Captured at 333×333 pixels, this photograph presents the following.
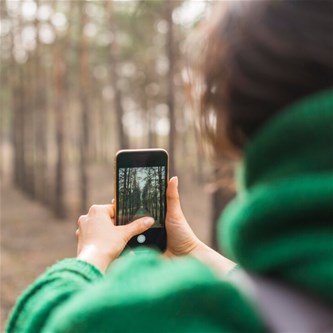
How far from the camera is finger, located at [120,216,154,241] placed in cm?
154

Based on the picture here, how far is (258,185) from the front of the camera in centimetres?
90

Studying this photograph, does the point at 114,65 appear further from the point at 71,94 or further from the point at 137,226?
the point at 71,94

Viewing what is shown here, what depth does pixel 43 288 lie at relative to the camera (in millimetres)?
1121

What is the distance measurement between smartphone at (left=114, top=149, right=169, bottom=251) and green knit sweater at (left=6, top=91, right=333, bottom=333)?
2.47 feet

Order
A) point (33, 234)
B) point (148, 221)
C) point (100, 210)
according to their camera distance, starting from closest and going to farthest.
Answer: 1. point (100, 210)
2. point (148, 221)
3. point (33, 234)

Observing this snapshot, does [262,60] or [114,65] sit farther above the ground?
[114,65]

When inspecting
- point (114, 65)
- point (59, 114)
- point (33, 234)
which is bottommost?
point (33, 234)

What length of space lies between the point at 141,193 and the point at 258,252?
994 mm

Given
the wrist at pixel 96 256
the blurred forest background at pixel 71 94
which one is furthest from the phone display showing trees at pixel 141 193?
the blurred forest background at pixel 71 94

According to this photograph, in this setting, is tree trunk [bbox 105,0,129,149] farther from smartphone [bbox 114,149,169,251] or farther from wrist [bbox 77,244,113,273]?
wrist [bbox 77,244,113,273]

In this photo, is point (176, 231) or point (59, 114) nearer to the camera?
point (176, 231)

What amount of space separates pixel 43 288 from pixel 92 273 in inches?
4.3

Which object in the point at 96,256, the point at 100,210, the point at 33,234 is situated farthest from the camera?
the point at 33,234

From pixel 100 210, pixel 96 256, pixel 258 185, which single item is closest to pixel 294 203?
pixel 258 185
